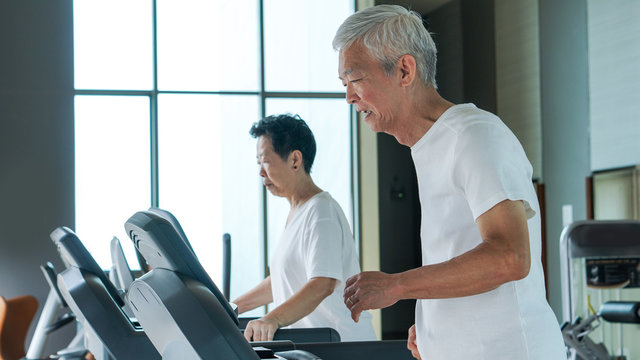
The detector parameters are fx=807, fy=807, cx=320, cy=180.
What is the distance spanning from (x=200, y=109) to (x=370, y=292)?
20.0ft

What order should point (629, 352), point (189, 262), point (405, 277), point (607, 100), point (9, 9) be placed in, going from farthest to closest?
point (9, 9), point (607, 100), point (629, 352), point (405, 277), point (189, 262)

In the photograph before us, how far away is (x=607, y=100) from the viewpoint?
20.1 feet

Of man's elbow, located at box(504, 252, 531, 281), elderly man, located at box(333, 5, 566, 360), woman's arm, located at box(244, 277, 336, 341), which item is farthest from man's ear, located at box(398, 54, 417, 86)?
woman's arm, located at box(244, 277, 336, 341)

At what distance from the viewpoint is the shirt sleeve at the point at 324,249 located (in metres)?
2.16

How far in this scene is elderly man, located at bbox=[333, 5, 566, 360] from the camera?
3.68ft

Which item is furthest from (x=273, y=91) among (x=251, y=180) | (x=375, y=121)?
(x=375, y=121)

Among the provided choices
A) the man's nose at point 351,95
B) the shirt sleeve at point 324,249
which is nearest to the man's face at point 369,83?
the man's nose at point 351,95

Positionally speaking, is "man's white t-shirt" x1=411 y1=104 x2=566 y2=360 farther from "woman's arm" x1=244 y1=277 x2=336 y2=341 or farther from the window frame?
the window frame

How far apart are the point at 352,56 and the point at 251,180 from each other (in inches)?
228

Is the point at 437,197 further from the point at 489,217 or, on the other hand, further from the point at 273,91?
the point at 273,91

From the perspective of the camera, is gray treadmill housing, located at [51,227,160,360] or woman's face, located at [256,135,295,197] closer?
gray treadmill housing, located at [51,227,160,360]

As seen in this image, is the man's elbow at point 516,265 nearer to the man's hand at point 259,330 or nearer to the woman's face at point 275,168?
the man's hand at point 259,330

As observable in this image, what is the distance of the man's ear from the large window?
5.66m

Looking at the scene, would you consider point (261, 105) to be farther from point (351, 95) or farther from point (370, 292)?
point (370, 292)
